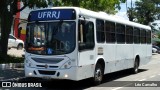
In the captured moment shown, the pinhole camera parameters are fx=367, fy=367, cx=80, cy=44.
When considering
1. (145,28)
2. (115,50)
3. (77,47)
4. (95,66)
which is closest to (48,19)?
(77,47)

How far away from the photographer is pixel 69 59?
41.9 feet

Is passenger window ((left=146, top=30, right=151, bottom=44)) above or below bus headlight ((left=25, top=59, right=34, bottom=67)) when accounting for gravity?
above

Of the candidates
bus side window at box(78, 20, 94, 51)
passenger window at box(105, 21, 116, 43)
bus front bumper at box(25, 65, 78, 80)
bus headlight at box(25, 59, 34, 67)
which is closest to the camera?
bus front bumper at box(25, 65, 78, 80)

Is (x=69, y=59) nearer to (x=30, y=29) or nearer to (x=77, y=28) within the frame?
(x=77, y=28)

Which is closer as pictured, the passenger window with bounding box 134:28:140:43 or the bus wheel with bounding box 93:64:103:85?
the bus wheel with bounding box 93:64:103:85

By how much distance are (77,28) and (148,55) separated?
1135 centimetres

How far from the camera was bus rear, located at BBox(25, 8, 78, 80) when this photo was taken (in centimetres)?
1277

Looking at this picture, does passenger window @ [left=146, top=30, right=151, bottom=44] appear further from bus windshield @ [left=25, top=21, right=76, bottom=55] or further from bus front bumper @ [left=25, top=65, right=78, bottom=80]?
bus front bumper @ [left=25, top=65, right=78, bottom=80]

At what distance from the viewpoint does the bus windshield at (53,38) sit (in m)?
12.9

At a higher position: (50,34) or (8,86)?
(50,34)

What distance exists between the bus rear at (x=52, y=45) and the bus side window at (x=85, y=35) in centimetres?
28

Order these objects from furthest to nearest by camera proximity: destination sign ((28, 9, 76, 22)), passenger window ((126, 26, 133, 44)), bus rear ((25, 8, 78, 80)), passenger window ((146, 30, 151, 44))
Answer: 1. passenger window ((146, 30, 151, 44))
2. passenger window ((126, 26, 133, 44))
3. destination sign ((28, 9, 76, 22))
4. bus rear ((25, 8, 78, 80))

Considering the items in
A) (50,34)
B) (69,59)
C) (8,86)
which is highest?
(50,34)

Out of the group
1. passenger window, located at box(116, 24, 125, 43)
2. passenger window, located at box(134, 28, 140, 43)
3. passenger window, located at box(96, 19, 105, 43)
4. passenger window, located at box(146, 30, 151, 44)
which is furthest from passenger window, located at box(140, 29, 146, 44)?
passenger window, located at box(96, 19, 105, 43)
